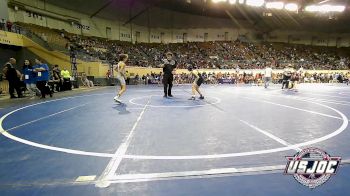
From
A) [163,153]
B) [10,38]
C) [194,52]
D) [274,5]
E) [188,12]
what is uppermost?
[188,12]

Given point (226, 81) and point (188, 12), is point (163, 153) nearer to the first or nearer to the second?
point (226, 81)

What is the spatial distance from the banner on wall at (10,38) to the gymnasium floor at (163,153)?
679 inches

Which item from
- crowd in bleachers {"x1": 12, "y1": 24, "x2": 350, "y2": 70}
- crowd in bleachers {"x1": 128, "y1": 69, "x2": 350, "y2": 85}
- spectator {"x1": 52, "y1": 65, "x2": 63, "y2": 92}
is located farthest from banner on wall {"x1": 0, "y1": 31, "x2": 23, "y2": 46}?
crowd in bleachers {"x1": 128, "y1": 69, "x2": 350, "y2": 85}

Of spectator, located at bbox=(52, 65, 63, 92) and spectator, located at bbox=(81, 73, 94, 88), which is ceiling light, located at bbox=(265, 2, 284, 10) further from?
spectator, located at bbox=(52, 65, 63, 92)

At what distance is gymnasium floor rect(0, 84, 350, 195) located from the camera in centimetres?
285

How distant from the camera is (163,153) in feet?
13.1

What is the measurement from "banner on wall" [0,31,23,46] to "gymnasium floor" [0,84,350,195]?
56.6ft

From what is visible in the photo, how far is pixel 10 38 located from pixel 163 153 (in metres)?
23.0

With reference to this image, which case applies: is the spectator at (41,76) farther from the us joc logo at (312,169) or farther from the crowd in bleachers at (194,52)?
the crowd in bleachers at (194,52)

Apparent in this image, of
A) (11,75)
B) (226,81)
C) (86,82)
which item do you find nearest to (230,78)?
(226,81)

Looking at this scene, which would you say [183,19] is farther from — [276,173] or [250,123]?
[276,173]

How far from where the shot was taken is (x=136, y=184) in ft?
9.62

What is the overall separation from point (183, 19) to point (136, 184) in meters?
45.7

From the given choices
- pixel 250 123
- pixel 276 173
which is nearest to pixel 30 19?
pixel 250 123
